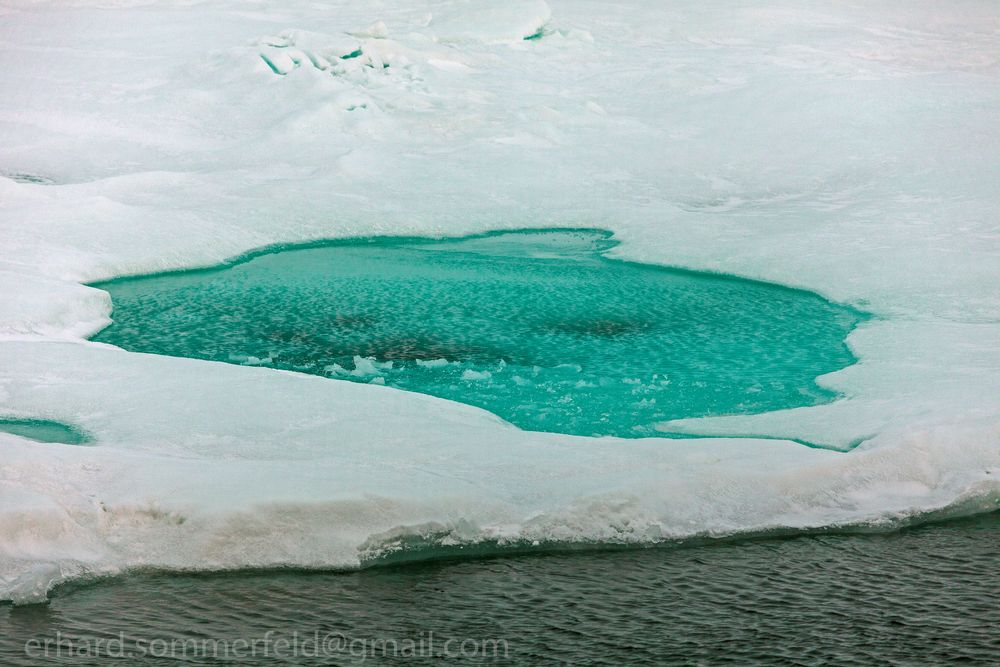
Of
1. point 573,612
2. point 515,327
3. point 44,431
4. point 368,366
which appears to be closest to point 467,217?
point 515,327

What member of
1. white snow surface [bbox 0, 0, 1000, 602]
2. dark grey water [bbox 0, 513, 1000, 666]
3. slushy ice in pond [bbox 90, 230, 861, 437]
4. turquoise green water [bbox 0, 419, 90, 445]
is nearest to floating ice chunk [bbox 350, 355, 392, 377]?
slushy ice in pond [bbox 90, 230, 861, 437]

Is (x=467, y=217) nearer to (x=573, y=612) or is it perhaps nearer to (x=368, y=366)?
(x=368, y=366)

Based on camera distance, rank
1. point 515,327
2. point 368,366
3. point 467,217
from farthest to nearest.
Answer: point 467,217, point 515,327, point 368,366

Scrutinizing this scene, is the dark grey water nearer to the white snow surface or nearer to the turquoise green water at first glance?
the white snow surface

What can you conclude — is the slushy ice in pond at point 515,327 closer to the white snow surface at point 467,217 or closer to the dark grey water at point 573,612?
the white snow surface at point 467,217

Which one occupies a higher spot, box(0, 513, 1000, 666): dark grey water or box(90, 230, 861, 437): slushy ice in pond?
box(90, 230, 861, 437): slushy ice in pond

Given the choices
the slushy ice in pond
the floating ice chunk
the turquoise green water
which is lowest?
the turquoise green water
